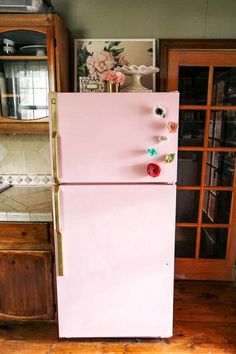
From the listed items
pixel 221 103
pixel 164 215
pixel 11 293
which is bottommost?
pixel 11 293

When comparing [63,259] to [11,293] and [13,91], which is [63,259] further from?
[13,91]

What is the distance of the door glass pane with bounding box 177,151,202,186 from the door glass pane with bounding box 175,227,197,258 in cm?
44

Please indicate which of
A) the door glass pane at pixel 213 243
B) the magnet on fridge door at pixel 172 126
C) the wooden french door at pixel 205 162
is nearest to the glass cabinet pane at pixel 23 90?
the magnet on fridge door at pixel 172 126

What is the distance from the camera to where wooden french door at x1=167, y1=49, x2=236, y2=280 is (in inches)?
79.9

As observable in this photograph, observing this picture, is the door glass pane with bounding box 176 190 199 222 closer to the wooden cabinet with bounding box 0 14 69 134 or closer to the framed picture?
the framed picture

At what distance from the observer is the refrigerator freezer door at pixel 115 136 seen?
136 cm

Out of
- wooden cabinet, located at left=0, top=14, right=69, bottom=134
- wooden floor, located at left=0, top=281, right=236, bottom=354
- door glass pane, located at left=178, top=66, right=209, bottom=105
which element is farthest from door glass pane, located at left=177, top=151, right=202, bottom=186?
wooden cabinet, located at left=0, top=14, right=69, bottom=134

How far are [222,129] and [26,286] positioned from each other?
1.90 meters

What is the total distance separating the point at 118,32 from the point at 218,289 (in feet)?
7.54

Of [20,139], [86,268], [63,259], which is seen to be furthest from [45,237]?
[20,139]

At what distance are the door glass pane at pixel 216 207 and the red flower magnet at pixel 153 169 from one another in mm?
978

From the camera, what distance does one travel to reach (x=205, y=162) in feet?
7.04

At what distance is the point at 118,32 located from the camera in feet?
6.47

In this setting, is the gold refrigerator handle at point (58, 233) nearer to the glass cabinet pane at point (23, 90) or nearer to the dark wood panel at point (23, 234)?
the dark wood panel at point (23, 234)
